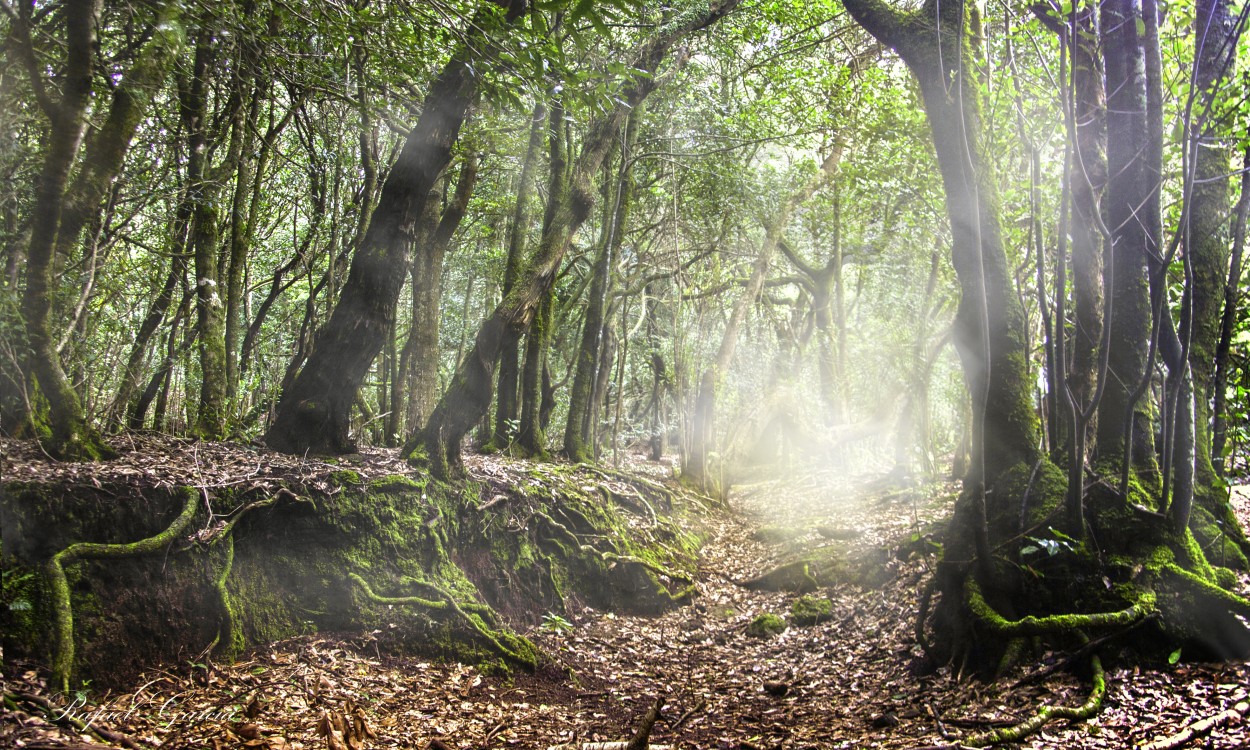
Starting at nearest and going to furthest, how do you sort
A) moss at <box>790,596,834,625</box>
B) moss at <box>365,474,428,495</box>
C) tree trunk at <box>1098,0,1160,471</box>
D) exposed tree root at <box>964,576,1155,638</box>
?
exposed tree root at <box>964,576,1155,638</box> < tree trunk at <box>1098,0,1160,471</box> < moss at <box>365,474,428,495</box> < moss at <box>790,596,834,625</box>

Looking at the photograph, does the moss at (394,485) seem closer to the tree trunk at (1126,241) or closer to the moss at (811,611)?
the moss at (811,611)

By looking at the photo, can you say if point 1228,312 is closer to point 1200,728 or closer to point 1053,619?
point 1053,619

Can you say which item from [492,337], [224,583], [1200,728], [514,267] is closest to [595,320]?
[514,267]

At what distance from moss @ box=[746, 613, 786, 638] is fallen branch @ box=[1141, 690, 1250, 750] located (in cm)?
404

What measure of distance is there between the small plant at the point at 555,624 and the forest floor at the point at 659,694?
0.02 m

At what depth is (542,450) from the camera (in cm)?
1024

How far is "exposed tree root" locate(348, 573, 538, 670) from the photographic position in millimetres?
5340

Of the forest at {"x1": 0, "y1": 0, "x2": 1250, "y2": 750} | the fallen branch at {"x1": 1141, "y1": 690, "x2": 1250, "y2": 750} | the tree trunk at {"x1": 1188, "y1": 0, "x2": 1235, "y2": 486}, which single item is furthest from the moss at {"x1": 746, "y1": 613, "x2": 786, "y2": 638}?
the fallen branch at {"x1": 1141, "y1": 690, "x2": 1250, "y2": 750}

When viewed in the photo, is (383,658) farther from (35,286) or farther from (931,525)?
(931,525)

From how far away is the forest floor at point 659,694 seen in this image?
345cm

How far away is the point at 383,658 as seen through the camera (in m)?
5.04

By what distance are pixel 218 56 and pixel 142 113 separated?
3.38 feet

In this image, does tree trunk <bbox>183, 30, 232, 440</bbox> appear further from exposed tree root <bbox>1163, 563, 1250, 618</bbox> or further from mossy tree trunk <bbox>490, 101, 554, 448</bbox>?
exposed tree root <bbox>1163, 563, 1250, 618</bbox>

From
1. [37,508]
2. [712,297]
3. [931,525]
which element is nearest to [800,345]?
[712,297]
